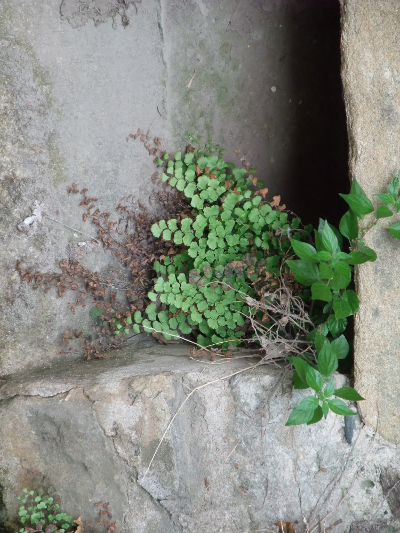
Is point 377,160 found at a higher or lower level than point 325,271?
higher

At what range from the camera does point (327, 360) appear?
6.52 ft

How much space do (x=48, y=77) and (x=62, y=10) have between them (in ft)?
1.25

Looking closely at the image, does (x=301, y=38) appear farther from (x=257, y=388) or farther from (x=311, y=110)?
(x=257, y=388)

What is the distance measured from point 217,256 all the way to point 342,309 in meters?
0.88

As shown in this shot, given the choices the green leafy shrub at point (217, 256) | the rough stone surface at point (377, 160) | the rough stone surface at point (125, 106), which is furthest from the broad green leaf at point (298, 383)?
the rough stone surface at point (125, 106)

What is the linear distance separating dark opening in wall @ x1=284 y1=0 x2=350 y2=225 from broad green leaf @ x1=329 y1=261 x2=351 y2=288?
1.41m

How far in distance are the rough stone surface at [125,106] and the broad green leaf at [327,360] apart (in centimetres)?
150

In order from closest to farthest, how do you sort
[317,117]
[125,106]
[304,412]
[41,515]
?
[304,412]
[41,515]
[125,106]
[317,117]

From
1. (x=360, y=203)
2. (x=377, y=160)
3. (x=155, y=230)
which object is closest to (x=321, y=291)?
(x=360, y=203)

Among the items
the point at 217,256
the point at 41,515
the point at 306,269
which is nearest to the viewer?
the point at 306,269

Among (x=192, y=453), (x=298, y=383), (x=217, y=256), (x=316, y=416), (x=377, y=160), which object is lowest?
(x=192, y=453)

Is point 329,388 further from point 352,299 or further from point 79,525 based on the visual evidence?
point 79,525

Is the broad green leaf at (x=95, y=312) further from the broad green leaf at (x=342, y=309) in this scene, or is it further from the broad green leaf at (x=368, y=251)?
the broad green leaf at (x=368, y=251)

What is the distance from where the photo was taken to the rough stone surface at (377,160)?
83.0 inches
